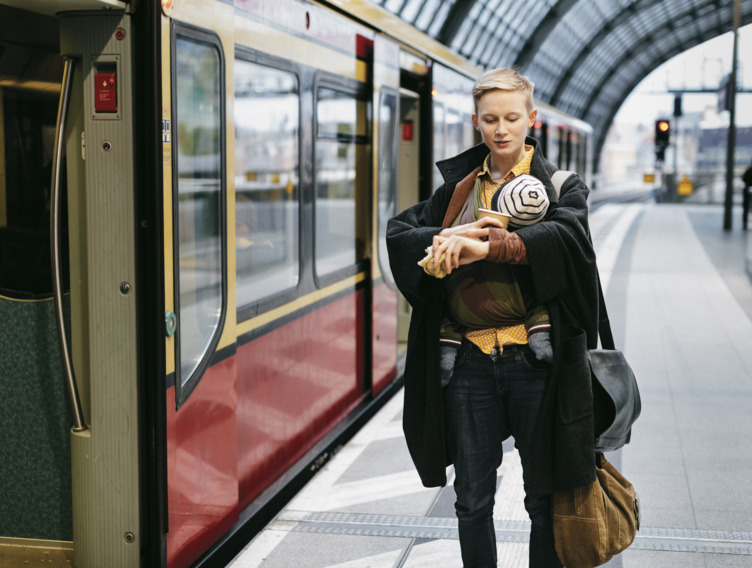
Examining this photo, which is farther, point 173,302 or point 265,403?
point 265,403

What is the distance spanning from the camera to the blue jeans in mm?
2727

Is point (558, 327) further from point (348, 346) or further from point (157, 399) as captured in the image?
point (348, 346)

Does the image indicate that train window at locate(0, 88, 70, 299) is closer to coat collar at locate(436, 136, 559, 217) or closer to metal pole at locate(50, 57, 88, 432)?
metal pole at locate(50, 57, 88, 432)

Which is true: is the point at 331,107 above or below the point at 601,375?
above

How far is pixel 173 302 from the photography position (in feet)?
10.5

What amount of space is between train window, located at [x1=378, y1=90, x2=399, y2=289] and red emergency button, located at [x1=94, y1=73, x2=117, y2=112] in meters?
3.04

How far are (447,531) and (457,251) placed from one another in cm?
197

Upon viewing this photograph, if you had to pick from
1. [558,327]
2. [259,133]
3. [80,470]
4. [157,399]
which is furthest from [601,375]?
[259,133]

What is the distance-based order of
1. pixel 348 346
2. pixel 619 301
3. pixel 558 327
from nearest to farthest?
pixel 558 327 → pixel 348 346 → pixel 619 301

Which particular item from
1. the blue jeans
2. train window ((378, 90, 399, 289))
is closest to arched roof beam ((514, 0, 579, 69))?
train window ((378, 90, 399, 289))

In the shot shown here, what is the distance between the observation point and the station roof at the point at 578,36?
27484mm

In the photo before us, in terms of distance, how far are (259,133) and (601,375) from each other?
6.61 feet

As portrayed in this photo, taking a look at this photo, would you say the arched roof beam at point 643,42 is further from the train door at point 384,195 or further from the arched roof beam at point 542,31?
the train door at point 384,195

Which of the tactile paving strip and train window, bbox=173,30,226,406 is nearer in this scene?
train window, bbox=173,30,226,406
